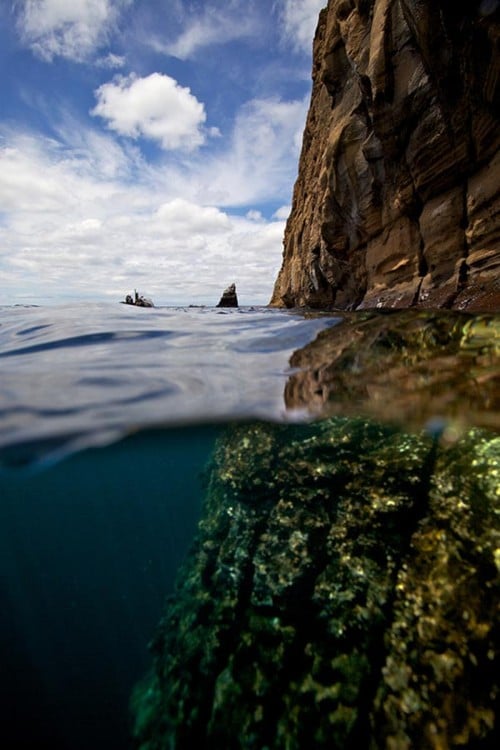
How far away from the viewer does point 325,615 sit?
3697 mm

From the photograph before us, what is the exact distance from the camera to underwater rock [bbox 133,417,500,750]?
298cm

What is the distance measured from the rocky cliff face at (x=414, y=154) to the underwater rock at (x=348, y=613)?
7733 millimetres

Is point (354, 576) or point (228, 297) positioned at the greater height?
point (228, 297)

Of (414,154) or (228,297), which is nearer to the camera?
(414,154)

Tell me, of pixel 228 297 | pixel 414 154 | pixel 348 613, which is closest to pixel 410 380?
pixel 348 613

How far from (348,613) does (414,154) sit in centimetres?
1446

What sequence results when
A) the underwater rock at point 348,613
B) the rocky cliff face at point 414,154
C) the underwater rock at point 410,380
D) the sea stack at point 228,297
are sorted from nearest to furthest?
the underwater rock at point 348,613
the underwater rock at point 410,380
the rocky cliff face at point 414,154
the sea stack at point 228,297

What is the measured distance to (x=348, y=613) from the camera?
362 cm

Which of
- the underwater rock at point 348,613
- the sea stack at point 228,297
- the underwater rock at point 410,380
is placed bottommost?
the underwater rock at point 348,613

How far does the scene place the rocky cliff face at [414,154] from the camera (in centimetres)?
1028

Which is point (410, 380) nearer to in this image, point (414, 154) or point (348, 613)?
point (348, 613)

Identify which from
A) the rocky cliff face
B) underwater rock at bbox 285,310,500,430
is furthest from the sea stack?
underwater rock at bbox 285,310,500,430

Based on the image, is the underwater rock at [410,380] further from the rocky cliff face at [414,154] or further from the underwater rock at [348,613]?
the rocky cliff face at [414,154]

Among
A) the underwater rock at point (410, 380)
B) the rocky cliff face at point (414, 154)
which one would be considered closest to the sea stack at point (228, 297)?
the rocky cliff face at point (414, 154)
